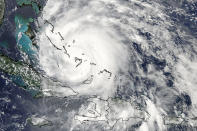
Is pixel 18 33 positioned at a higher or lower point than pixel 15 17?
lower

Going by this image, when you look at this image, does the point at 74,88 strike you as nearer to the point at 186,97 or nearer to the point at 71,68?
the point at 71,68

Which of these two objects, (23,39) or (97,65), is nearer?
(23,39)

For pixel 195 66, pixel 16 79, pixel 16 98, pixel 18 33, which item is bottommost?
pixel 16 98

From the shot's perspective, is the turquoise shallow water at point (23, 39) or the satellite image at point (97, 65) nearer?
the satellite image at point (97, 65)

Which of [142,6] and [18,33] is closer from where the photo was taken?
[18,33]

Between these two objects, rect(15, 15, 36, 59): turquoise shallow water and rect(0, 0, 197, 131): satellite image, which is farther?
rect(15, 15, 36, 59): turquoise shallow water

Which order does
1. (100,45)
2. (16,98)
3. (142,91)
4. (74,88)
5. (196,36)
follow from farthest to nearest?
1. (196,36)
2. (100,45)
3. (142,91)
4. (74,88)
5. (16,98)

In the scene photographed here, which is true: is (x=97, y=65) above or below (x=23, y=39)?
below

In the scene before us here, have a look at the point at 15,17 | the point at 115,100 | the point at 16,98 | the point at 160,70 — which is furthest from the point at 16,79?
the point at 160,70
